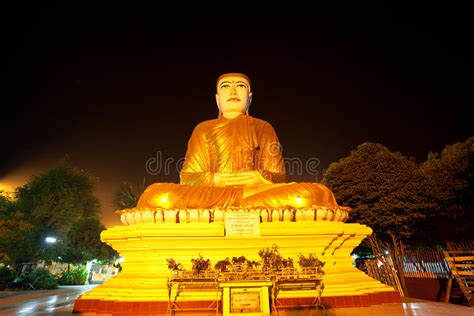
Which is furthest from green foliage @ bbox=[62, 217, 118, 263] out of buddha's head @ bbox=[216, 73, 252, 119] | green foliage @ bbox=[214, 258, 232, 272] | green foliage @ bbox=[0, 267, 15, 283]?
green foliage @ bbox=[214, 258, 232, 272]

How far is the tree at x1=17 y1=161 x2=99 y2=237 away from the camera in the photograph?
16141 millimetres

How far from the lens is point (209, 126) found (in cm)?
855

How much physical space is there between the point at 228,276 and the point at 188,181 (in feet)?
10.6

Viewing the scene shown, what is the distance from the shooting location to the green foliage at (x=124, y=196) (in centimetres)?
2100

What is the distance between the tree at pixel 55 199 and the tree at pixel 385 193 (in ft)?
38.9

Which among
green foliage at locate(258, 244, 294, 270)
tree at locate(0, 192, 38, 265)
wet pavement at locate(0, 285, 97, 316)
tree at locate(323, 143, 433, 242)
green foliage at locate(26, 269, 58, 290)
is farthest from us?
tree at locate(0, 192, 38, 265)

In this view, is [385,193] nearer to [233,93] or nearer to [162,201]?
[233,93]

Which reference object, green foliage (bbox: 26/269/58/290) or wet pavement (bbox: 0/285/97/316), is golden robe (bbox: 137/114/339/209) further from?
green foliage (bbox: 26/269/58/290)

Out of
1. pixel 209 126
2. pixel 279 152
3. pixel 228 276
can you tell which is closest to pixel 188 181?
pixel 209 126

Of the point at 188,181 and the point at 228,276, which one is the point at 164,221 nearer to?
the point at 228,276

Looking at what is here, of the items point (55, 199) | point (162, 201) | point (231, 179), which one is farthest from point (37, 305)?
point (55, 199)

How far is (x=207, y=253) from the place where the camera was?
5.39 metres

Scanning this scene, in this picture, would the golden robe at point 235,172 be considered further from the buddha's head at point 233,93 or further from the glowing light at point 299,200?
the buddha's head at point 233,93

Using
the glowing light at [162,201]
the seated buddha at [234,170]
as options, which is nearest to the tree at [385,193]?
the seated buddha at [234,170]
